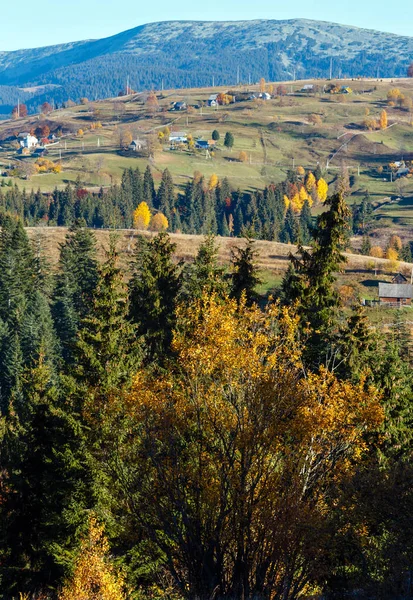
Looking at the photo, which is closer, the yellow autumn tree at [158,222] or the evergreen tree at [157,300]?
the evergreen tree at [157,300]

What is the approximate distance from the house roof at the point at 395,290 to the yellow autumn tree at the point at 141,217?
3343 inches

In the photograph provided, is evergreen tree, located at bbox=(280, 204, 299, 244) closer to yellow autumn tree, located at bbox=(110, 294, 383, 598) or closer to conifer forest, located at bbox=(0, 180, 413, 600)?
conifer forest, located at bbox=(0, 180, 413, 600)

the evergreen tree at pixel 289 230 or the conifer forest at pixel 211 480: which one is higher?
the conifer forest at pixel 211 480

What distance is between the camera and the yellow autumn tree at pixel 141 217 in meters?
168

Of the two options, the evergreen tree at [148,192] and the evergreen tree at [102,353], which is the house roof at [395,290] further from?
the evergreen tree at [148,192]

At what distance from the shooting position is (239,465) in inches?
777

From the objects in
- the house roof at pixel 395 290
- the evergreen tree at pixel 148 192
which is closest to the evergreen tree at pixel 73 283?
the house roof at pixel 395 290

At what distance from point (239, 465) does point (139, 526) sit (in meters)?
3.71

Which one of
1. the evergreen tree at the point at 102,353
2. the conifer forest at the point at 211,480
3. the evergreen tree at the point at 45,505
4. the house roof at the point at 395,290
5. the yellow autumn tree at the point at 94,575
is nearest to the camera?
the conifer forest at the point at 211,480

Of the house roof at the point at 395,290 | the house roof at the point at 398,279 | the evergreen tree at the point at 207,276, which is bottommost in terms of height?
the house roof at the point at 398,279

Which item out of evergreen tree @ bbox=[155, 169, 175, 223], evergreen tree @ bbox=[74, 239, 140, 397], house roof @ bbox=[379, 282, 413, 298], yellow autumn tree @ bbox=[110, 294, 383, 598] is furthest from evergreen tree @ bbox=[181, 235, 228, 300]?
evergreen tree @ bbox=[155, 169, 175, 223]

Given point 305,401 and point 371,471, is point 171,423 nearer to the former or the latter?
point 305,401

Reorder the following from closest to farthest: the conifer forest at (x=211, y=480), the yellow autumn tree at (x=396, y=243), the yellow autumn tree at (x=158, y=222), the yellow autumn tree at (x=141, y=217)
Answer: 1. the conifer forest at (x=211, y=480)
2. the yellow autumn tree at (x=396, y=243)
3. the yellow autumn tree at (x=158, y=222)
4. the yellow autumn tree at (x=141, y=217)

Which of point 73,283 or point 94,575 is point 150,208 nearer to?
point 73,283
